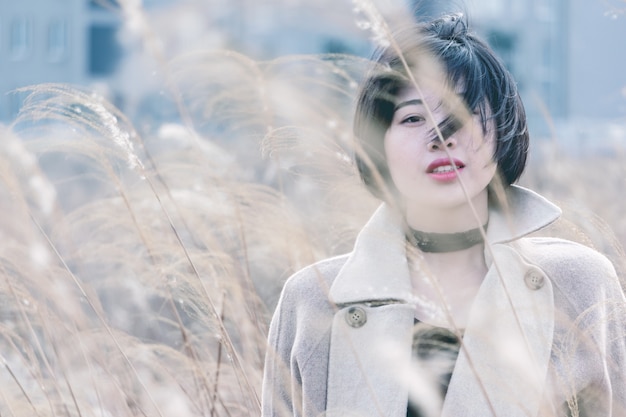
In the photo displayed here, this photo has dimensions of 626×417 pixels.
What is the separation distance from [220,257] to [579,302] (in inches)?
24.1

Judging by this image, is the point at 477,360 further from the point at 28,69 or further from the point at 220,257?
the point at 28,69

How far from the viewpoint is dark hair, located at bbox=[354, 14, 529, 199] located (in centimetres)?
129

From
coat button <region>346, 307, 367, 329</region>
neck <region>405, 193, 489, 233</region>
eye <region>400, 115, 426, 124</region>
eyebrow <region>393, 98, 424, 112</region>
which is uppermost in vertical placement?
eyebrow <region>393, 98, 424, 112</region>

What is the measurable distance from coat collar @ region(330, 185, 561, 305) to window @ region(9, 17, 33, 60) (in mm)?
21145

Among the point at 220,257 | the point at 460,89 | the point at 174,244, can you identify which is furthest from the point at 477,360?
the point at 174,244

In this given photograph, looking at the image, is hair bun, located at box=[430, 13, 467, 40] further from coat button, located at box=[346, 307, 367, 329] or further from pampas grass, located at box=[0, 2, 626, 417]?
coat button, located at box=[346, 307, 367, 329]

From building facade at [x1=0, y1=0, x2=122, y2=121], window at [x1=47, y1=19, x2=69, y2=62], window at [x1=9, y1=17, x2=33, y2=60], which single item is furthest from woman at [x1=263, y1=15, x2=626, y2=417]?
window at [x1=9, y1=17, x2=33, y2=60]

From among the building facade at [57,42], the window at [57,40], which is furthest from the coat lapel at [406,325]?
the window at [57,40]

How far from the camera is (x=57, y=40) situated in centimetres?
2164

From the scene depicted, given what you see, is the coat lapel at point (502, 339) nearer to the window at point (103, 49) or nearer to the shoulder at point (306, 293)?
the shoulder at point (306, 293)

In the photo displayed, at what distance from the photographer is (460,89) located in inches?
50.4

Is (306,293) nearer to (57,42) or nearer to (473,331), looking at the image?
(473,331)

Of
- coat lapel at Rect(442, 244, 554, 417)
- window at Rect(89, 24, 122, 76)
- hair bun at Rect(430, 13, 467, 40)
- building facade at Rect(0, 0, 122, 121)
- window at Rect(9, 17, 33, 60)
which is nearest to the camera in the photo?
coat lapel at Rect(442, 244, 554, 417)

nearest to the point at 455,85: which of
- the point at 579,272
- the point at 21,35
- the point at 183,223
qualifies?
the point at 579,272
